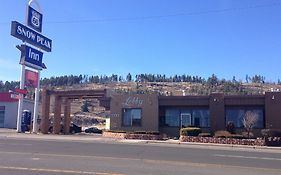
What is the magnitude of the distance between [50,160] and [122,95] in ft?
99.7

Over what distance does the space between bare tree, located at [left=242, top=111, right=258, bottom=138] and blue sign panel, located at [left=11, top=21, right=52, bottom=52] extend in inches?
999

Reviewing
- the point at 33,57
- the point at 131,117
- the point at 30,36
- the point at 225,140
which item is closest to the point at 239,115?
the point at 225,140

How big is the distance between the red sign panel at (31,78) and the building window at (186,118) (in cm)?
1667

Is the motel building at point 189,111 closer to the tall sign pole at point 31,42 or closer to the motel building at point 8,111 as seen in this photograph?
the tall sign pole at point 31,42

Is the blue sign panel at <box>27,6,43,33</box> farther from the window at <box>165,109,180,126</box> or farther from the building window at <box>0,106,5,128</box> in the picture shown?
the building window at <box>0,106,5,128</box>

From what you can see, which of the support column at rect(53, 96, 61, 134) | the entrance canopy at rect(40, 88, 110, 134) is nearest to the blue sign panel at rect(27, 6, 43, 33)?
the entrance canopy at rect(40, 88, 110, 134)

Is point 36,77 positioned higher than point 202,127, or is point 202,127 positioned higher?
point 36,77

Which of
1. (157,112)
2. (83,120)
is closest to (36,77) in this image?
(157,112)

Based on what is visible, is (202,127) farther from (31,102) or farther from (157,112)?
(31,102)

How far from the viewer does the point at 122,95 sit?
4553 cm

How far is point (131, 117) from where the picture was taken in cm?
4475

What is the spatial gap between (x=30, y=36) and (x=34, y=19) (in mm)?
2734

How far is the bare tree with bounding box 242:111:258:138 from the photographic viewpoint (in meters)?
38.4

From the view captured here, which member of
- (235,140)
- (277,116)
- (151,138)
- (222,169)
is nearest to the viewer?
(222,169)
